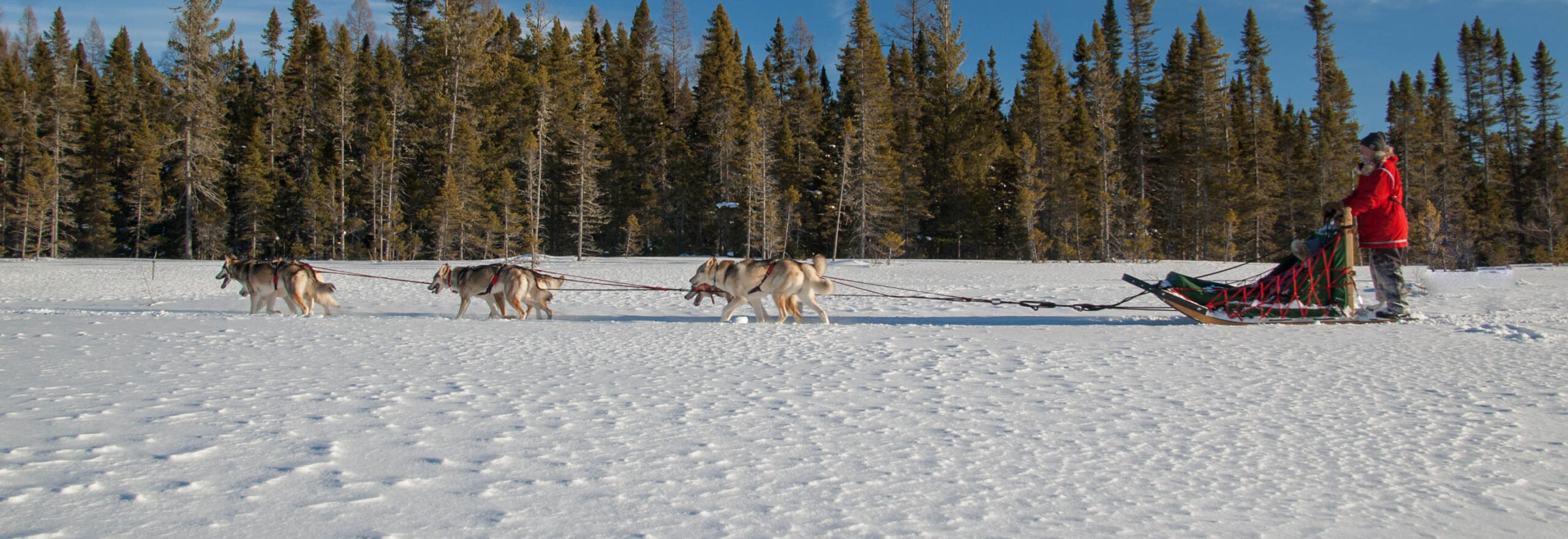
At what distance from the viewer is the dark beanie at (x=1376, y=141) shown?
7617 mm

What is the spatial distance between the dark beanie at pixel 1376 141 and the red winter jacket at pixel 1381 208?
0.54 ft

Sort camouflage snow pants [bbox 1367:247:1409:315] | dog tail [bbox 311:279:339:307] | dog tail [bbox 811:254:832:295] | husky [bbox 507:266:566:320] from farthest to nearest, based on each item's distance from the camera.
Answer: dog tail [bbox 311:279:339:307] → husky [bbox 507:266:566:320] → dog tail [bbox 811:254:832:295] → camouflage snow pants [bbox 1367:247:1409:315]

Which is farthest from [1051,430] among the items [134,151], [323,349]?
[134,151]

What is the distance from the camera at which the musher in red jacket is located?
758cm

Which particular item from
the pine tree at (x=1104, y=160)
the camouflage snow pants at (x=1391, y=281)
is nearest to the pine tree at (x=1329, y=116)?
the pine tree at (x=1104, y=160)

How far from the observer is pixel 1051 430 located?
3.54 meters

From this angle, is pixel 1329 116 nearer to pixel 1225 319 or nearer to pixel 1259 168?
pixel 1259 168

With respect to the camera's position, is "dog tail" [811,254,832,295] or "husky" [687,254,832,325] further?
"dog tail" [811,254,832,295]

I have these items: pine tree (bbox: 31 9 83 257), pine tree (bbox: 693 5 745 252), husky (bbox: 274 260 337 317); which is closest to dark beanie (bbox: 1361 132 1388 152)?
husky (bbox: 274 260 337 317)

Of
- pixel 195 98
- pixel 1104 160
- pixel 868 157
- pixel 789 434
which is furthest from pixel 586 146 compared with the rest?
pixel 789 434

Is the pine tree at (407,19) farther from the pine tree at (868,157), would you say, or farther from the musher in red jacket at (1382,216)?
the musher in red jacket at (1382,216)

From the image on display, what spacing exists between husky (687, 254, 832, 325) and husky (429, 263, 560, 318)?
266cm

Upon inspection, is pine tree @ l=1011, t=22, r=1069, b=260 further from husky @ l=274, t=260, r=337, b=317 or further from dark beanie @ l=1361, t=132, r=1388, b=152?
husky @ l=274, t=260, r=337, b=317

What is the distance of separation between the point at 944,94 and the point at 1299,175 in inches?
746
